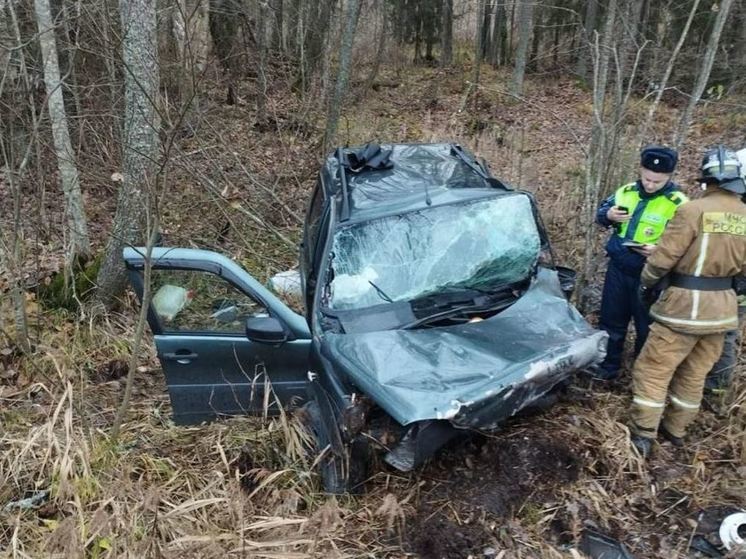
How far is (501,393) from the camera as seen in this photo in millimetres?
3004

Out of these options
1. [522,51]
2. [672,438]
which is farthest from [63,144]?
[522,51]

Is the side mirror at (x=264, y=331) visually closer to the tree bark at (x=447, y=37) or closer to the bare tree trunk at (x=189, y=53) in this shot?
the bare tree trunk at (x=189, y=53)

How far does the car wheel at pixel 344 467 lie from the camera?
327cm

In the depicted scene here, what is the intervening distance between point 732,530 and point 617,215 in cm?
215

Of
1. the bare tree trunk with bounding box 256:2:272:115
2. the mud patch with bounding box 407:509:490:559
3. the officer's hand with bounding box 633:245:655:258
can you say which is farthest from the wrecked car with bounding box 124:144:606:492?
the bare tree trunk with bounding box 256:2:272:115

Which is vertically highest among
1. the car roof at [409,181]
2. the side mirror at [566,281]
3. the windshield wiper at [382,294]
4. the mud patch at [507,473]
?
the car roof at [409,181]

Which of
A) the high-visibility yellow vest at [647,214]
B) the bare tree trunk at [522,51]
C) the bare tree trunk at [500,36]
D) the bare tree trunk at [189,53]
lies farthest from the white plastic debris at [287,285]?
the bare tree trunk at [500,36]

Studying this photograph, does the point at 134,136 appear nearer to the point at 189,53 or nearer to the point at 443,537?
the point at 189,53

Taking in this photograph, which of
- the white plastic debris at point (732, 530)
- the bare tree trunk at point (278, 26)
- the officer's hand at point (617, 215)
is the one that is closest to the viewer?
the white plastic debris at point (732, 530)

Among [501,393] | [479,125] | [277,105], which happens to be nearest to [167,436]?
[501,393]

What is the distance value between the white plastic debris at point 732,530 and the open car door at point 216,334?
2.58 m

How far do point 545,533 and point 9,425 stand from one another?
380 cm

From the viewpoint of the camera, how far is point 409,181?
4.44 m

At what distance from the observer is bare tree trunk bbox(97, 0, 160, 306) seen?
5.33 metres
